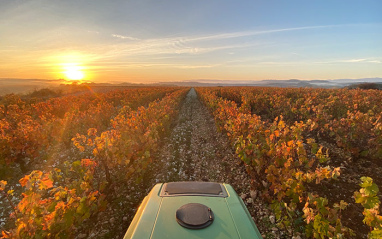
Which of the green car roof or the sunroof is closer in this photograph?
the green car roof

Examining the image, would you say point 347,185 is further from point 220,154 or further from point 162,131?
point 162,131

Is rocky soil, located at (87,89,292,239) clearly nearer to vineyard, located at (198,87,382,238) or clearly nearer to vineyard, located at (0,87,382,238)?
vineyard, located at (0,87,382,238)

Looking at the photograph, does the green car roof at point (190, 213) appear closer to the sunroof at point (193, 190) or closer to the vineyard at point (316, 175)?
the sunroof at point (193, 190)

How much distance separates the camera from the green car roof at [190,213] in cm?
212

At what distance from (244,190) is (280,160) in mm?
1758

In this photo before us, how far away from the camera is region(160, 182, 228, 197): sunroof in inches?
111

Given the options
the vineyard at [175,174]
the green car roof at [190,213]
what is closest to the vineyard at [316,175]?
the vineyard at [175,174]

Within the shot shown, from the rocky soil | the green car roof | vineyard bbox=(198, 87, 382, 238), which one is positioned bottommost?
the rocky soil

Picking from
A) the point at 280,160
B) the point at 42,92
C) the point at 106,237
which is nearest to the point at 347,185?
the point at 280,160

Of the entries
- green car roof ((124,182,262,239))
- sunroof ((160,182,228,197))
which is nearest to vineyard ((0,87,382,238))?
green car roof ((124,182,262,239))

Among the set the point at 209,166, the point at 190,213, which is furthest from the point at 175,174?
the point at 190,213

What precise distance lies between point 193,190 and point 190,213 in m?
0.59

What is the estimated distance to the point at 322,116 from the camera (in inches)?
396

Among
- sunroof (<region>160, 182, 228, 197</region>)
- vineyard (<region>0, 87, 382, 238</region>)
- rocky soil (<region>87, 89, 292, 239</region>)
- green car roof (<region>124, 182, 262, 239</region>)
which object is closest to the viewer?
green car roof (<region>124, 182, 262, 239</region>)
